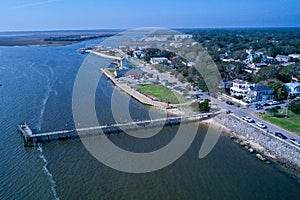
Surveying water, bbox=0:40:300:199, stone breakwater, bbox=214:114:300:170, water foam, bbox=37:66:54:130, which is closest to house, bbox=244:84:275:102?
stone breakwater, bbox=214:114:300:170

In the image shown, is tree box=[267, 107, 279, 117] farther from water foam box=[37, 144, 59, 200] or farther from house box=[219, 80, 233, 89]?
water foam box=[37, 144, 59, 200]

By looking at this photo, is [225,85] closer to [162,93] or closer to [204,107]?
[162,93]

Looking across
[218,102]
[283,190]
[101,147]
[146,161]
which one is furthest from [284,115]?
[101,147]

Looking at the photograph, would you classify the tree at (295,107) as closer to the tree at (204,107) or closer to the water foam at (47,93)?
the tree at (204,107)

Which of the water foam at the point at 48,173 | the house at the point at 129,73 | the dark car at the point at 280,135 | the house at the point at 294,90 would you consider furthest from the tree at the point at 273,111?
the house at the point at 129,73

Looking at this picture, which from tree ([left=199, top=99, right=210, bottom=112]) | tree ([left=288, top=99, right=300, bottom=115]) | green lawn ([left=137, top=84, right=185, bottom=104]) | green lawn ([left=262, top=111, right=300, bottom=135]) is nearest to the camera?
green lawn ([left=262, top=111, right=300, bottom=135])

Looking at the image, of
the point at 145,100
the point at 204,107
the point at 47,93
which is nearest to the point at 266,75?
the point at 204,107

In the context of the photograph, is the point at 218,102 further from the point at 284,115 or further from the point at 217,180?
the point at 217,180
